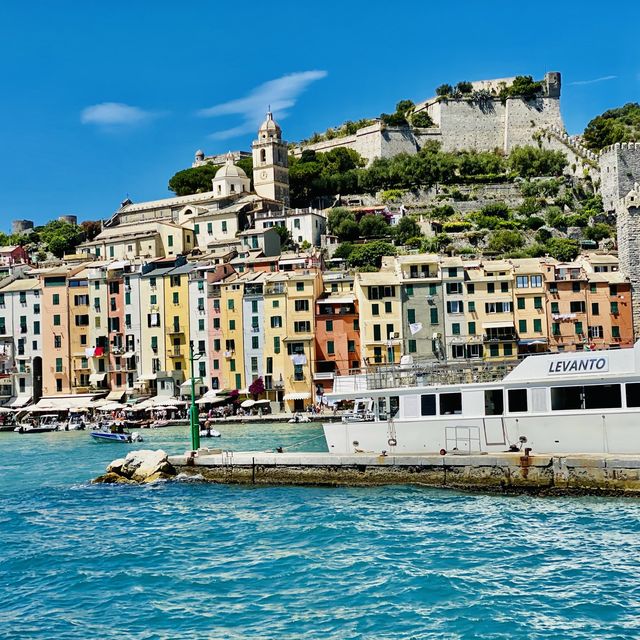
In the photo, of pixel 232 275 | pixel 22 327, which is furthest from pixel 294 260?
pixel 22 327

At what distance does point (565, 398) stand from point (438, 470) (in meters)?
3.96

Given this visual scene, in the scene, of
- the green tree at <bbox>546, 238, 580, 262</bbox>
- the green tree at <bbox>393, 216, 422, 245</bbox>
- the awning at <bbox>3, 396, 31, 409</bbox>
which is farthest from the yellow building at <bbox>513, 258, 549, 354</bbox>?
the awning at <bbox>3, 396, 31, 409</bbox>

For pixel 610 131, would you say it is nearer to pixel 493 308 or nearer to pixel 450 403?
pixel 493 308

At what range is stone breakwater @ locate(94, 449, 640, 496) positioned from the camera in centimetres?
2273

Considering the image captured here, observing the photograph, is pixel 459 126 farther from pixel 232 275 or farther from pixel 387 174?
pixel 232 275

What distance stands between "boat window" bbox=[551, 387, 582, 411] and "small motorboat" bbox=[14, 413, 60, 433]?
147 feet

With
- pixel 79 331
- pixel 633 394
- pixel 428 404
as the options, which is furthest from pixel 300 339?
pixel 633 394

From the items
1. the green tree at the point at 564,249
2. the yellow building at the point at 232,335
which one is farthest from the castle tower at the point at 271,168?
the yellow building at the point at 232,335

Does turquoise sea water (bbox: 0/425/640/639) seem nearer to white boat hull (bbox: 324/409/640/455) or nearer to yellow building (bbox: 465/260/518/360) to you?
white boat hull (bbox: 324/409/640/455)

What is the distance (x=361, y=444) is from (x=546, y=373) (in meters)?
5.89

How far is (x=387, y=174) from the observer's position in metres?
111

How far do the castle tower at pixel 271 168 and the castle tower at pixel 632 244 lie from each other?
4808 cm

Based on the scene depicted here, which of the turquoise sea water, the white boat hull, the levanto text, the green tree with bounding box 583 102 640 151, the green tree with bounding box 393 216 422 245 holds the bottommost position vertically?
the turquoise sea water

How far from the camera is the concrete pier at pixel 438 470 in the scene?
74.4ft
